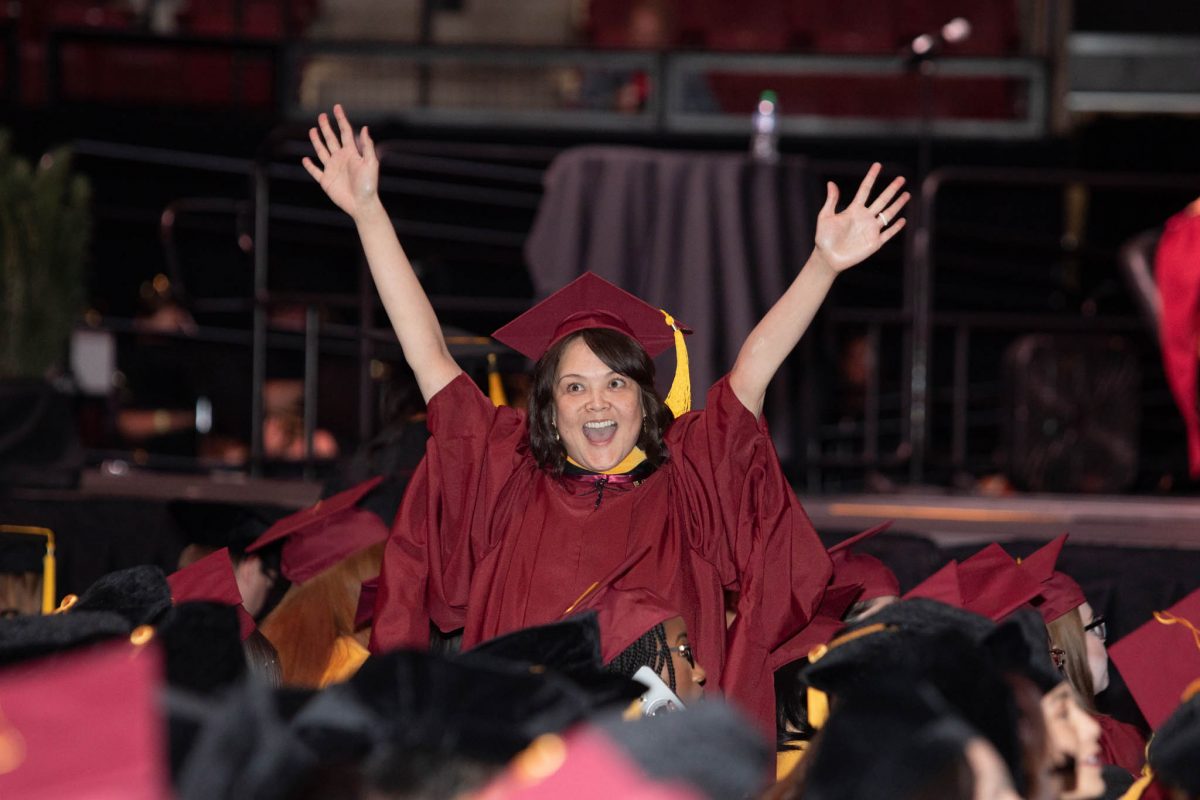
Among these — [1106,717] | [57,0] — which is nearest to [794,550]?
[1106,717]

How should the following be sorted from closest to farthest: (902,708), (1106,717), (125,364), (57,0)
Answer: (902,708), (1106,717), (125,364), (57,0)

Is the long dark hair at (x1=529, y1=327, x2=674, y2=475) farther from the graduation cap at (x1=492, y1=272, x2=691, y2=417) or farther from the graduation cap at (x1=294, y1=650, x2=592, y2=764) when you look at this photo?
the graduation cap at (x1=294, y1=650, x2=592, y2=764)

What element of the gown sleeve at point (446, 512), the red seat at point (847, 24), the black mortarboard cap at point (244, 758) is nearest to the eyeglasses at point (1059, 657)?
the gown sleeve at point (446, 512)

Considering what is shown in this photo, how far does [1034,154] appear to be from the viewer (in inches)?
331

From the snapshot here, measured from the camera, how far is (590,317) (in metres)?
3.10

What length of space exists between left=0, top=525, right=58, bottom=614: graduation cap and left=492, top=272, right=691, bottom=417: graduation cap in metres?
1.53

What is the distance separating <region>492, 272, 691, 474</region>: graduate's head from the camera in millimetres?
3041

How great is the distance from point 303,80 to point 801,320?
6.44m

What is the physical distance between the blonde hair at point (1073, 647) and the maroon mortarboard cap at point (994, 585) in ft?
0.40

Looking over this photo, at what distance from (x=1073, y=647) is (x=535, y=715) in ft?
5.96

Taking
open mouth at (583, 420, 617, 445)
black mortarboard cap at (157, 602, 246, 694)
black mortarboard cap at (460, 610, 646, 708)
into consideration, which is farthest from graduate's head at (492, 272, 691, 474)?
black mortarboard cap at (157, 602, 246, 694)

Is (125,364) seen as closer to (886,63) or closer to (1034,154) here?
(886,63)

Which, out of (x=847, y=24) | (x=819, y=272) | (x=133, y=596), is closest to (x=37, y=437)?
(x=133, y=596)

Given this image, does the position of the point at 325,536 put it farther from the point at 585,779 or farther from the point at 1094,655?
the point at 585,779
